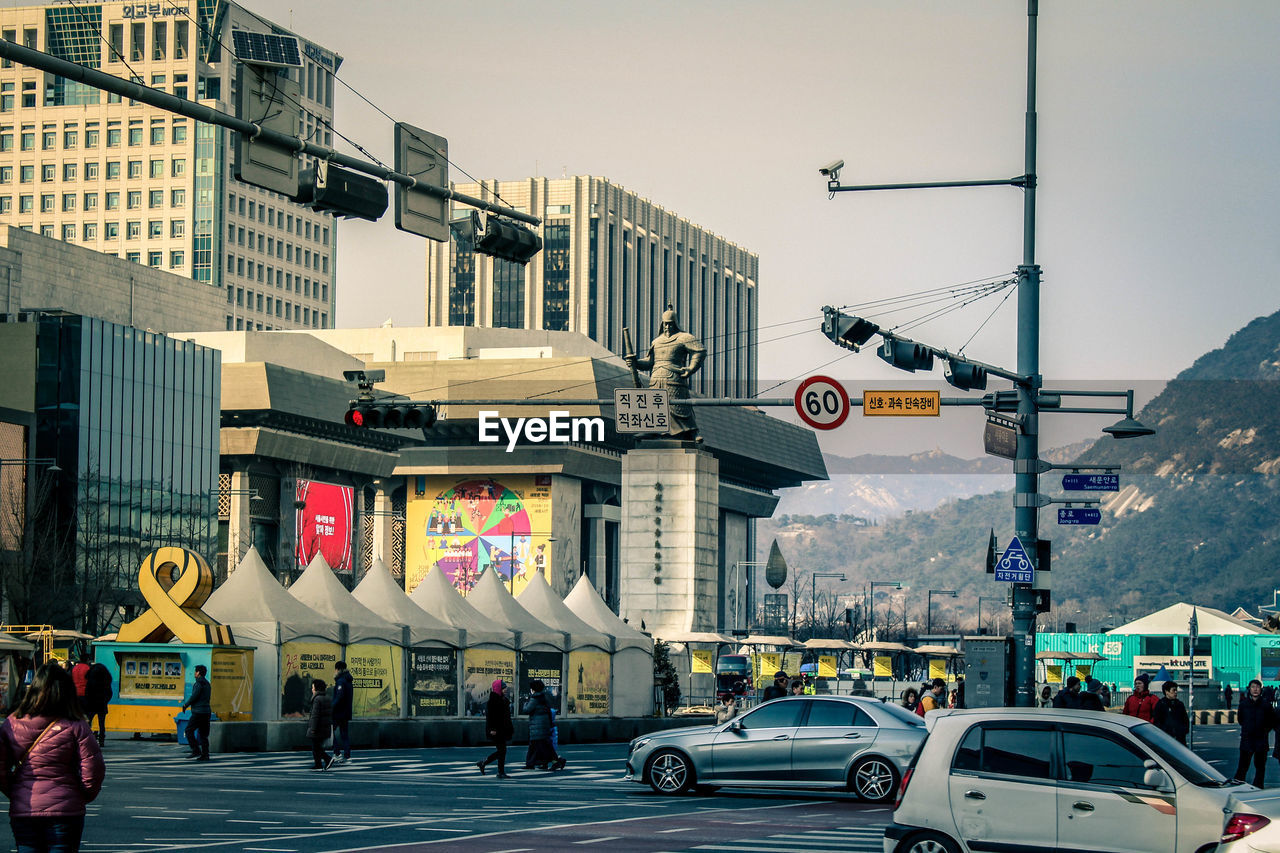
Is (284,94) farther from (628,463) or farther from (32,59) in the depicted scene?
(628,463)

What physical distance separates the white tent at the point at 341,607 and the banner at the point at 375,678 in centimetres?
21

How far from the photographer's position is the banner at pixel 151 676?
3425 cm

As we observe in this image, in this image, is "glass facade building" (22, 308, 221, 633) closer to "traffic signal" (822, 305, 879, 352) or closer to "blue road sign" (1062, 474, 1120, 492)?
"blue road sign" (1062, 474, 1120, 492)

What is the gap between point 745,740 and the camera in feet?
76.4

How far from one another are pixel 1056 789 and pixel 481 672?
93.2 feet

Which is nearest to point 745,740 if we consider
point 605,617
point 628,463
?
point 605,617

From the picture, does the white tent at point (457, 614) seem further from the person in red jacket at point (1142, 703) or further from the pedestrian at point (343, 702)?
the person in red jacket at point (1142, 703)

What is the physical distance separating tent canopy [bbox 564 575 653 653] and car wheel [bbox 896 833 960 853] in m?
31.8

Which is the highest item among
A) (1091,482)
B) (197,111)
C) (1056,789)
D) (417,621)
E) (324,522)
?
(197,111)

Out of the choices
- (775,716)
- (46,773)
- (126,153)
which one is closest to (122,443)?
(126,153)

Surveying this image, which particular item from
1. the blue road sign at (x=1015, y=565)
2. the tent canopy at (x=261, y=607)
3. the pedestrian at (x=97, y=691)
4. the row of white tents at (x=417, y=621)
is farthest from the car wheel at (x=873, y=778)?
the tent canopy at (x=261, y=607)

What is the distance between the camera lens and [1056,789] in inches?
520

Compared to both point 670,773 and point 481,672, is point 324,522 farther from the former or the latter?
point 670,773

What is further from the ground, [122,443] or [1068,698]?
[122,443]
